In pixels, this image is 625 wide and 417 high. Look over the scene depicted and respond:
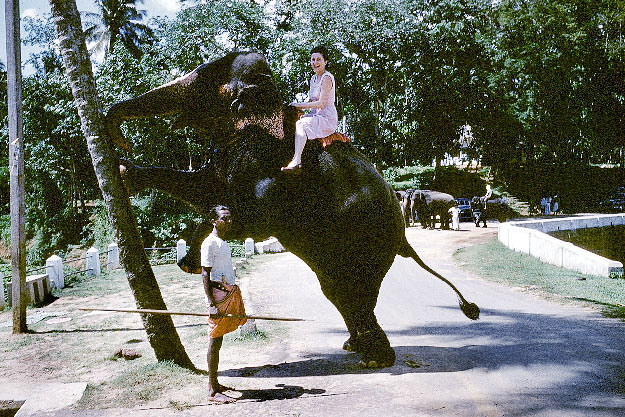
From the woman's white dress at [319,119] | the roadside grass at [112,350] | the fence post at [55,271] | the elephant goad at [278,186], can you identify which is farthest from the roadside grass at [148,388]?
the fence post at [55,271]

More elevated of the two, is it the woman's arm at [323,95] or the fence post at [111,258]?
the woman's arm at [323,95]

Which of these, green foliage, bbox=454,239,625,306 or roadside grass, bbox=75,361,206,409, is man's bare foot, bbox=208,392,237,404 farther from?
green foliage, bbox=454,239,625,306

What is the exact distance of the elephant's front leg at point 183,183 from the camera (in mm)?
5012

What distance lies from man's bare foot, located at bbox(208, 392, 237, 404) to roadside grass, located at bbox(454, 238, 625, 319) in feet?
20.5

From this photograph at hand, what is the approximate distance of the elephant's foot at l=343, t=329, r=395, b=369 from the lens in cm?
507

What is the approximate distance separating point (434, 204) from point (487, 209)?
4.25m

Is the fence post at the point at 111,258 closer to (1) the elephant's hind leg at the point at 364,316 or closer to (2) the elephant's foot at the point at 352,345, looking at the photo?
(2) the elephant's foot at the point at 352,345

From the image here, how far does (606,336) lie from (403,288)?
450cm

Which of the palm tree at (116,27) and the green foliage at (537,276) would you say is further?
the palm tree at (116,27)

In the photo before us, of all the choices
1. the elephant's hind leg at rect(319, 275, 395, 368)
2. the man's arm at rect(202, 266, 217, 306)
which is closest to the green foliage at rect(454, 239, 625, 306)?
the elephant's hind leg at rect(319, 275, 395, 368)

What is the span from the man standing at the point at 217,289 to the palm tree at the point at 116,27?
75.5 feet

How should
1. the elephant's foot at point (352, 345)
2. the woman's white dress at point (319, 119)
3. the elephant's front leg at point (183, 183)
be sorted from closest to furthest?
the woman's white dress at point (319, 119), the elephant's front leg at point (183, 183), the elephant's foot at point (352, 345)

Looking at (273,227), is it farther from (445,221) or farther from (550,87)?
(550,87)

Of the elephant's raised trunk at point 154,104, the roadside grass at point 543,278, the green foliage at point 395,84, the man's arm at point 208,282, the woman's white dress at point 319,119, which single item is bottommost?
the roadside grass at point 543,278
